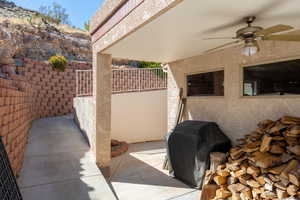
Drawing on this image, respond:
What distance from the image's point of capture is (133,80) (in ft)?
26.7

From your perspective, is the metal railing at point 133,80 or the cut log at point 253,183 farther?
the metal railing at point 133,80

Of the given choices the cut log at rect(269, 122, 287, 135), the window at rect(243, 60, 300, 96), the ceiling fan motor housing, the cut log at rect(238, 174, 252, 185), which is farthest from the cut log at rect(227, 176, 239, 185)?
the ceiling fan motor housing

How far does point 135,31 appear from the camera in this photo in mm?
2838

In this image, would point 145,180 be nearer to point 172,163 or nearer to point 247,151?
point 172,163

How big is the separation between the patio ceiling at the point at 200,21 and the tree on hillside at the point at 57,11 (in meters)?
15.3

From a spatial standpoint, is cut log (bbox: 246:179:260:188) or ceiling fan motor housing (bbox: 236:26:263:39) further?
cut log (bbox: 246:179:260:188)

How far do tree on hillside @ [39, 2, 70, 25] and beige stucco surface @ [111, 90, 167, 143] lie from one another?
12.1 meters

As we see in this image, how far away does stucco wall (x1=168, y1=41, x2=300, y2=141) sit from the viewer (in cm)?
322

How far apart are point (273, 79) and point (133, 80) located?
18.1 ft

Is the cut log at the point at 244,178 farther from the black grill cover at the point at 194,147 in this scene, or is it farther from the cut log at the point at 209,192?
the black grill cover at the point at 194,147

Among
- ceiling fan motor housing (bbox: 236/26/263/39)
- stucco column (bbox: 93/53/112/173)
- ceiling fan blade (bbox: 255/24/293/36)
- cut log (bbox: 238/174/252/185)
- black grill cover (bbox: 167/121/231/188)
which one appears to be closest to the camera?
ceiling fan blade (bbox: 255/24/293/36)

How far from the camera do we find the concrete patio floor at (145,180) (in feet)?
11.9

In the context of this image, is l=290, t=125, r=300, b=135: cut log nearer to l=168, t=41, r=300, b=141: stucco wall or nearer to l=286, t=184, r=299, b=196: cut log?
l=168, t=41, r=300, b=141: stucco wall

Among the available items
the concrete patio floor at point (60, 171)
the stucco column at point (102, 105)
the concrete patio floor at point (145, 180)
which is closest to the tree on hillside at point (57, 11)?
the concrete patio floor at point (60, 171)
